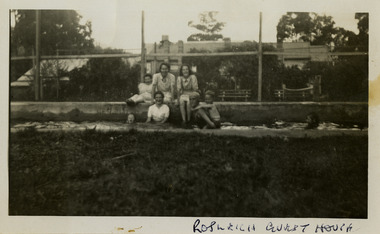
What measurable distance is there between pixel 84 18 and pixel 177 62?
1.08m

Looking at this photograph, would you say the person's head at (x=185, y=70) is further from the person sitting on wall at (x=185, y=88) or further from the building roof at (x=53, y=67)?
the building roof at (x=53, y=67)

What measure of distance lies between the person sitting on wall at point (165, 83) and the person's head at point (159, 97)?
0.04 meters

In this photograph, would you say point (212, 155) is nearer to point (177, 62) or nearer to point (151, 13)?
point (177, 62)

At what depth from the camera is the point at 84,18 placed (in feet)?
11.1

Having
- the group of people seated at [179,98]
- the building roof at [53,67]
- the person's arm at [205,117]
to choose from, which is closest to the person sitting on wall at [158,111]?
the group of people seated at [179,98]

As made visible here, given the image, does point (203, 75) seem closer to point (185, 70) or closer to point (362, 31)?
point (185, 70)

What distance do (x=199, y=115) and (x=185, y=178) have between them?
779 mm

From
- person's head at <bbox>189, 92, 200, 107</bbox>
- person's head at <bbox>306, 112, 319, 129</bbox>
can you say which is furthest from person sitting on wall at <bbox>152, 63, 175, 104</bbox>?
person's head at <bbox>306, 112, 319, 129</bbox>

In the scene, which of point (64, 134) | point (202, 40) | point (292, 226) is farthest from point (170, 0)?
point (292, 226)

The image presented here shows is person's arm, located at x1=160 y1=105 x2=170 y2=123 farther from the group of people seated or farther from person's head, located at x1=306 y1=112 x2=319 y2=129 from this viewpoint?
person's head, located at x1=306 y1=112 x2=319 y2=129

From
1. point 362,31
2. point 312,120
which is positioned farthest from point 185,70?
point 362,31

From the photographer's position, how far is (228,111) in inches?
144

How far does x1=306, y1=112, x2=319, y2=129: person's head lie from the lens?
350 centimetres

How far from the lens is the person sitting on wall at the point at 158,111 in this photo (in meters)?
3.68
